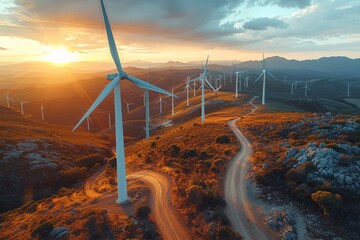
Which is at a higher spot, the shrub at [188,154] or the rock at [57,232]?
the shrub at [188,154]

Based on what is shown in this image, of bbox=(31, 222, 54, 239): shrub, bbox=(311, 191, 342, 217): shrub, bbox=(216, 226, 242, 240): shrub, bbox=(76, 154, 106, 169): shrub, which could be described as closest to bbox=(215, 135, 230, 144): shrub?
bbox=(311, 191, 342, 217): shrub

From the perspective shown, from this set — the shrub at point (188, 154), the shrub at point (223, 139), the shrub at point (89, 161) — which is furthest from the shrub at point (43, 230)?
the shrub at point (223, 139)

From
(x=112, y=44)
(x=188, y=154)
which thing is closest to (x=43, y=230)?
(x=112, y=44)

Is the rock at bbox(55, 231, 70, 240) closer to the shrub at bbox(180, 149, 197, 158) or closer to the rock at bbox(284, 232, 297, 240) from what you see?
the rock at bbox(284, 232, 297, 240)

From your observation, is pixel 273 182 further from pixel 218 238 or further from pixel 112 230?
pixel 112 230

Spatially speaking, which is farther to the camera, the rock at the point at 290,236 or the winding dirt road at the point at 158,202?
the winding dirt road at the point at 158,202

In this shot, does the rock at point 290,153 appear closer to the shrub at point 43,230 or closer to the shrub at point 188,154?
the shrub at point 188,154

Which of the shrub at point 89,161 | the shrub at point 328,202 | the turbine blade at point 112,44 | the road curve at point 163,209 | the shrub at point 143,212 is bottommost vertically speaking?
the shrub at point 89,161
